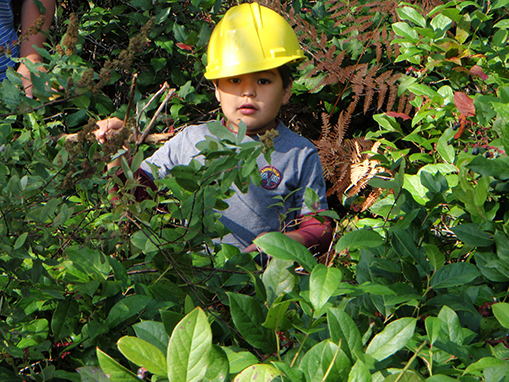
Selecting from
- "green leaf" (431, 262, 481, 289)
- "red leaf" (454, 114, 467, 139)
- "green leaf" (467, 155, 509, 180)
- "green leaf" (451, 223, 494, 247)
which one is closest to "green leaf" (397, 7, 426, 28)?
"red leaf" (454, 114, 467, 139)

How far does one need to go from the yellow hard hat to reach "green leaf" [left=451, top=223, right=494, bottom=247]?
4.92 ft

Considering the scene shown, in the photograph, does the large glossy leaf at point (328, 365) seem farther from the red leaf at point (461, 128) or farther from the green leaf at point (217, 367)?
Answer: the red leaf at point (461, 128)

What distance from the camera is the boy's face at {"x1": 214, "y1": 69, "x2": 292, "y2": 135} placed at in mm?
2500

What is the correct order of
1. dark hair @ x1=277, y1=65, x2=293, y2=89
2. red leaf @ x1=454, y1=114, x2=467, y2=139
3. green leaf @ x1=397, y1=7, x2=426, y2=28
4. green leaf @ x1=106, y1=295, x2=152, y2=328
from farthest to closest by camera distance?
1. green leaf @ x1=397, y1=7, x2=426, y2=28
2. dark hair @ x1=277, y1=65, x2=293, y2=89
3. red leaf @ x1=454, y1=114, x2=467, y2=139
4. green leaf @ x1=106, y1=295, x2=152, y2=328

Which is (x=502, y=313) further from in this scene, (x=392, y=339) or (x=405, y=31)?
(x=405, y=31)

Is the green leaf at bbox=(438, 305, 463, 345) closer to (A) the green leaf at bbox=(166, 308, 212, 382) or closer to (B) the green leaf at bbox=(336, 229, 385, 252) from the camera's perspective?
(B) the green leaf at bbox=(336, 229, 385, 252)

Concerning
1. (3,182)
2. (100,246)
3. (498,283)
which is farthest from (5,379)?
(498,283)

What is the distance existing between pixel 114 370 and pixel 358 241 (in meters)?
0.55

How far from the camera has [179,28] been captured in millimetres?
3238

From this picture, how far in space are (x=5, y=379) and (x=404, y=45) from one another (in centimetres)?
264

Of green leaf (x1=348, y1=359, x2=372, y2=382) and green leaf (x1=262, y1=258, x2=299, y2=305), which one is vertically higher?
green leaf (x1=348, y1=359, x2=372, y2=382)

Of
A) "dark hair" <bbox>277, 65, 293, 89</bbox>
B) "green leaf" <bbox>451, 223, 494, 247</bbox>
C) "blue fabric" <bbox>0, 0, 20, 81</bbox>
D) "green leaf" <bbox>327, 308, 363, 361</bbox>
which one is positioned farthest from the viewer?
"blue fabric" <bbox>0, 0, 20, 81</bbox>

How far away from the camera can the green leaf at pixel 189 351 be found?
0.72 metres

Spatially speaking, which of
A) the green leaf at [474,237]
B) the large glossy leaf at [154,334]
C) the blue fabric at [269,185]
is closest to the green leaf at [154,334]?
the large glossy leaf at [154,334]
